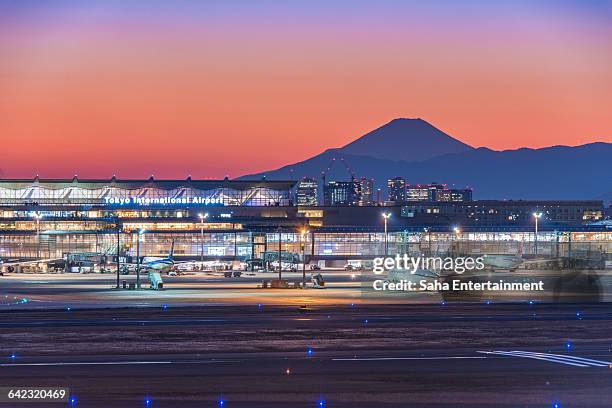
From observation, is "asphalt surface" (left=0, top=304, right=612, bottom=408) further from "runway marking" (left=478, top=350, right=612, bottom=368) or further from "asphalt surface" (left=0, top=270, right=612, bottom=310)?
"asphalt surface" (left=0, top=270, right=612, bottom=310)

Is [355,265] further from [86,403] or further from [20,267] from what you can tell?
[86,403]

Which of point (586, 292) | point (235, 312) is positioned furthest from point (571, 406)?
point (586, 292)

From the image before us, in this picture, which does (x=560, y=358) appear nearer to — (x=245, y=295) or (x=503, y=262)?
(x=245, y=295)

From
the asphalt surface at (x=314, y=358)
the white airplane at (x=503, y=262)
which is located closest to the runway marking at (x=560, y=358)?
the asphalt surface at (x=314, y=358)

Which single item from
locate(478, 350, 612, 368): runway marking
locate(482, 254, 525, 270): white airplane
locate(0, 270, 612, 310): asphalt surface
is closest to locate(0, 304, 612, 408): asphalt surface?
locate(478, 350, 612, 368): runway marking

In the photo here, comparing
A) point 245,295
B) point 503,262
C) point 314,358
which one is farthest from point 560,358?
point 503,262

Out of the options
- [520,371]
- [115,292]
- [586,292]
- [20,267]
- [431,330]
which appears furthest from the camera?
[20,267]
